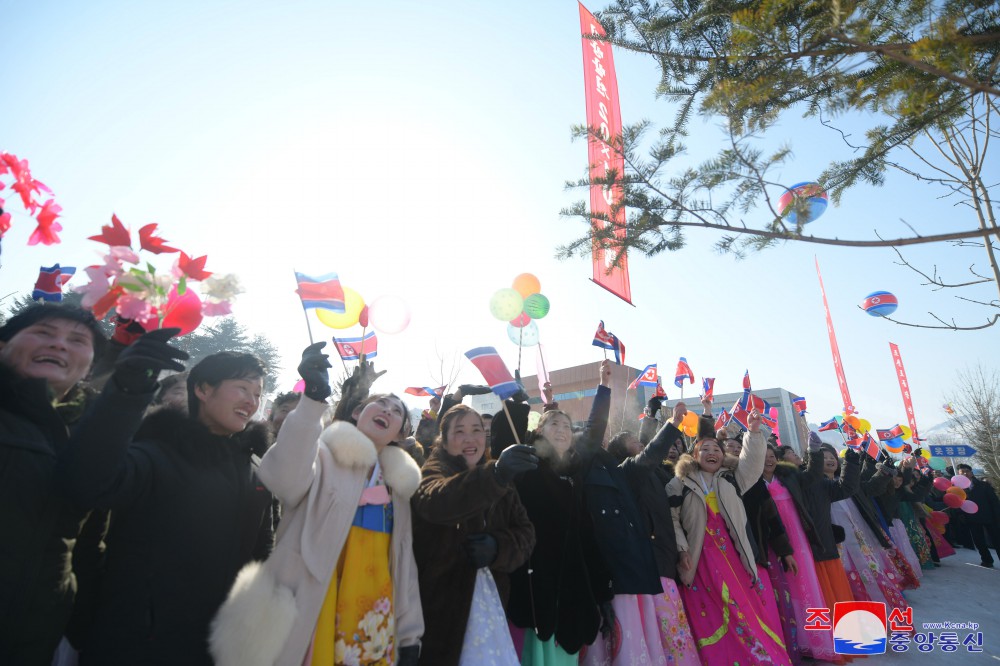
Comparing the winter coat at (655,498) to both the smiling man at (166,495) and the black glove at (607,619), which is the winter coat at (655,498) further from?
the smiling man at (166,495)

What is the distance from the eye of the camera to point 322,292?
17.3 feet

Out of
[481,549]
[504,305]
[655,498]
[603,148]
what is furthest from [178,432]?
[504,305]

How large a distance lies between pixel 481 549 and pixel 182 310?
6.06ft

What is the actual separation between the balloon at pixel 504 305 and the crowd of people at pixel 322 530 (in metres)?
1.65

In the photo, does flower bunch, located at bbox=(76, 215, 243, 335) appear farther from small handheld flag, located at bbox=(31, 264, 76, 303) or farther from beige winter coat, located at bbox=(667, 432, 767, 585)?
beige winter coat, located at bbox=(667, 432, 767, 585)

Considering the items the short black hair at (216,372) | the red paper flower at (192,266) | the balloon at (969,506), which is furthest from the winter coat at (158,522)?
the balloon at (969,506)

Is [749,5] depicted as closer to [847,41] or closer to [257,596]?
[847,41]

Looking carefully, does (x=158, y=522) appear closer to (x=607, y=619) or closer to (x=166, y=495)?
(x=166, y=495)

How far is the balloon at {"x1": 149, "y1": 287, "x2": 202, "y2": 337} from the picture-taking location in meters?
2.07

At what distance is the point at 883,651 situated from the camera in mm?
4988

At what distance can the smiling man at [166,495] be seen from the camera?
158cm

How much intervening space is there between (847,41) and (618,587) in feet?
11.0

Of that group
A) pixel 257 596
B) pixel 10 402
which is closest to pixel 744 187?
pixel 257 596

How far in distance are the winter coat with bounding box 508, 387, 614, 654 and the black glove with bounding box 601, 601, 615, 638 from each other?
0.15 meters
